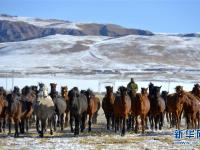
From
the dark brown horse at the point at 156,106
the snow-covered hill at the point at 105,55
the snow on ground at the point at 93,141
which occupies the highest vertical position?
the snow-covered hill at the point at 105,55

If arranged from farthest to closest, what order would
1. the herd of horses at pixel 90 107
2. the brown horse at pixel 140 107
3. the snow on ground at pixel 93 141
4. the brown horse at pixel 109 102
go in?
the brown horse at pixel 109 102
the brown horse at pixel 140 107
the herd of horses at pixel 90 107
the snow on ground at pixel 93 141

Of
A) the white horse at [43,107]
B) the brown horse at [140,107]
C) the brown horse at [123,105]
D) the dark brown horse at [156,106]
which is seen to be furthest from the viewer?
the dark brown horse at [156,106]

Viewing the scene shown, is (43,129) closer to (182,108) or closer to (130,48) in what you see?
(182,108)

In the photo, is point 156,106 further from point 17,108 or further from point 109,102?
point 17,108

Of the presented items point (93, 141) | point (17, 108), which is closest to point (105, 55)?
point (17, 108)

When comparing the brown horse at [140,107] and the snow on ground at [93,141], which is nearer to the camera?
the snow on ground at [93,141]

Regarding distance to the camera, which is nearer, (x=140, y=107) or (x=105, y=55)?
(x=140, y=107)

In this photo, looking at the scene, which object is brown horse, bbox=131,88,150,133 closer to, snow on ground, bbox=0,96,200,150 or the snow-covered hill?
snow on ground, bbox=0,96,200,150

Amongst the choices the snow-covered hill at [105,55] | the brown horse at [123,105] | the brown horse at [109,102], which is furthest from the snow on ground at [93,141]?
the snow-covered hill at [105,55]

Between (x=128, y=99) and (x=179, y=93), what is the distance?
8.02 ft

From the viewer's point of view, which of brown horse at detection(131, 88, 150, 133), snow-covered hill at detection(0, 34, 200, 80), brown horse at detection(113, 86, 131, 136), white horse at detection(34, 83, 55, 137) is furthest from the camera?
snow-covered hill at detection(0, 34, 200, 80)

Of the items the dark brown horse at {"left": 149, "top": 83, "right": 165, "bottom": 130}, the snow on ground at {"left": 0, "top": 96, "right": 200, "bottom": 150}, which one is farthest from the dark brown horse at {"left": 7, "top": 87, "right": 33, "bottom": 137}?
the dark brown horse at {"left": 149, "top": 83, "right": 165, "bottom": 130}

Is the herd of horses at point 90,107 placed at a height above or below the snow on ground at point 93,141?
above

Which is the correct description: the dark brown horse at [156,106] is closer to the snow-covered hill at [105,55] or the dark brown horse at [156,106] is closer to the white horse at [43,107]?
the white horse at [43,107]
